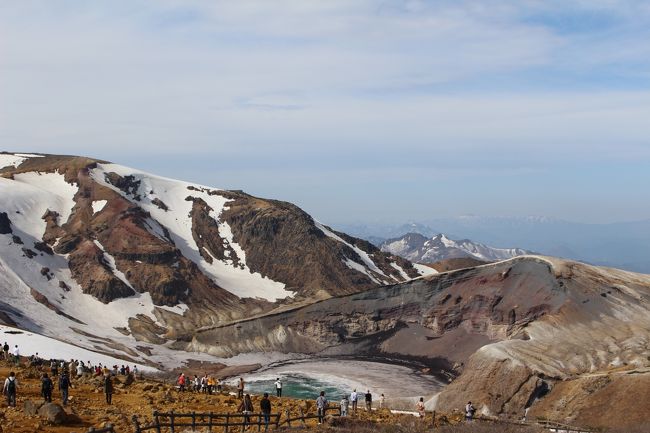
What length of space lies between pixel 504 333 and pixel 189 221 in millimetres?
104139

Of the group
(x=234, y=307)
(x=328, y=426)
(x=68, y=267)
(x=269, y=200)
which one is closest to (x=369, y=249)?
(x=269, y=200)

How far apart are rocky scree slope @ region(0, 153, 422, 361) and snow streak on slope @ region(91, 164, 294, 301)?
1.11 ft

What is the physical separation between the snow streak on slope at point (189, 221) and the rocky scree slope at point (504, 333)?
4274cm

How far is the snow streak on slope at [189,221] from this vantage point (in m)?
154

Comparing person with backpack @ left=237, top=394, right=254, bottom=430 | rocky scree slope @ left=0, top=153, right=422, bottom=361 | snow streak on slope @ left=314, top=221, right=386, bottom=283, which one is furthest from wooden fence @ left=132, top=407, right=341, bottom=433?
snow streak on slope @ left=314, top=221, right=386, bottom=283

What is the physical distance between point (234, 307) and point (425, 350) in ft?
177

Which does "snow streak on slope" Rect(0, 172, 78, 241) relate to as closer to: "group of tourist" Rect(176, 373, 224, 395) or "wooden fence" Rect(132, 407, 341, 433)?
"group of tourist" Rect(176, 373, 224, 395)

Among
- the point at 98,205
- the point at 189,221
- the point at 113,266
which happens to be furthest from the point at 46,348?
the point at 189,221

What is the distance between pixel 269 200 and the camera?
18875cm

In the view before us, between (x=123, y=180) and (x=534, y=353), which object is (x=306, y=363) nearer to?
(x=534, y=353)

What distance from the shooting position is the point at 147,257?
149 meters

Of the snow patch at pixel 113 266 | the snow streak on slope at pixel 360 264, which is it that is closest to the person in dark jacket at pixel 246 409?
the snow patch at pixel 113 266

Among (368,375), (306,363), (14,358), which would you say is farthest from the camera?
(306,363)

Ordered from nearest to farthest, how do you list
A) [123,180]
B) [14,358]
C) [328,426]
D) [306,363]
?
[328,426] → [14,358] → [306,363] → [123,180]
